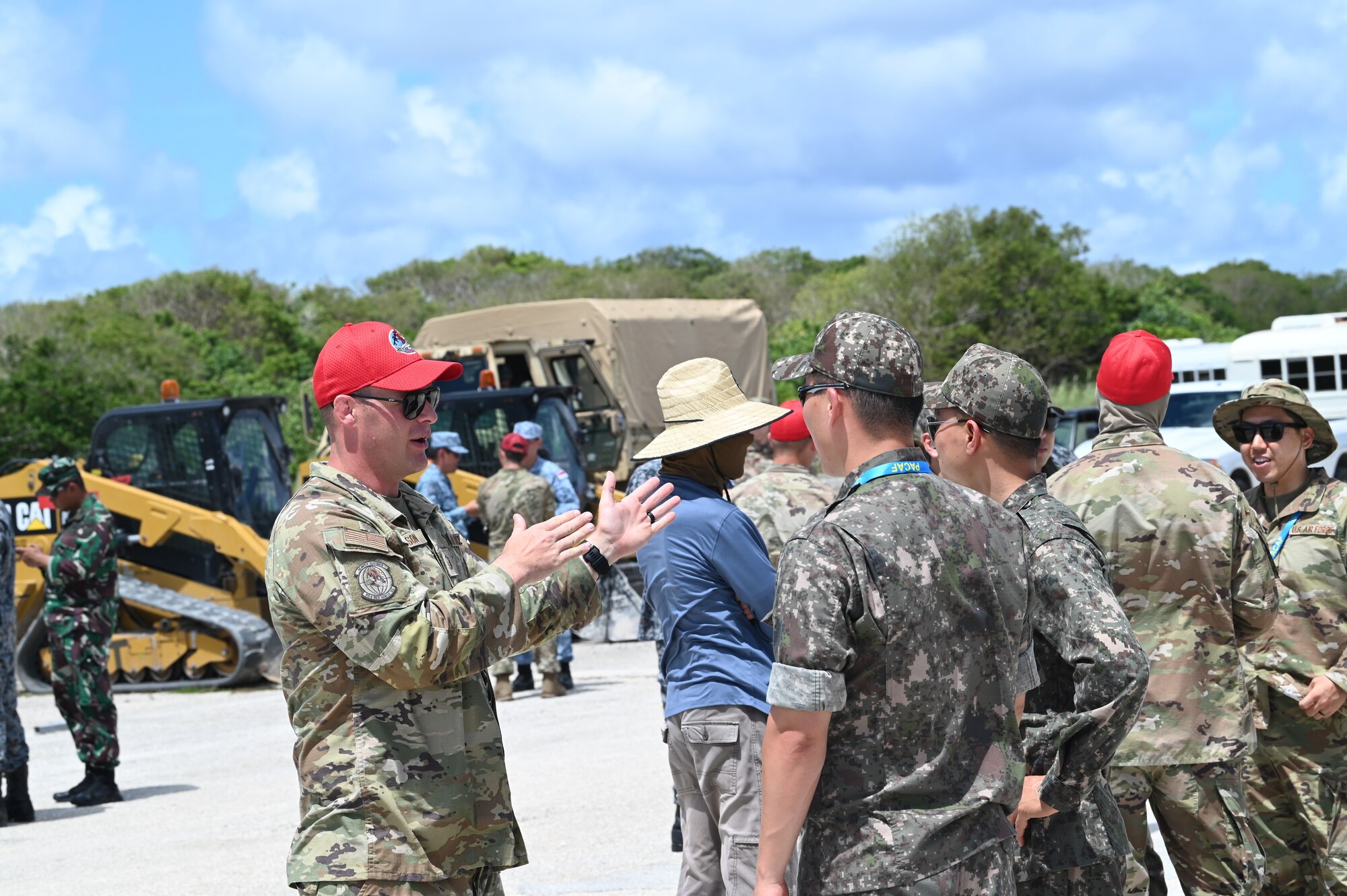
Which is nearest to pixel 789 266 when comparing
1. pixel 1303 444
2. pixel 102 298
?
pixel 102 298

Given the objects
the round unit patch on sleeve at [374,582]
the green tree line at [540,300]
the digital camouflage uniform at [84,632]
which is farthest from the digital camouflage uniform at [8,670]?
the green tree line at [540,300]

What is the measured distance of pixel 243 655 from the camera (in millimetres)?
12117

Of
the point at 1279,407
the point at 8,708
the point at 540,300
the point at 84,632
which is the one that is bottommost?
the point at 8,708

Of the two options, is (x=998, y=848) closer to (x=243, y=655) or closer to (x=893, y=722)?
(x=893, y=722)

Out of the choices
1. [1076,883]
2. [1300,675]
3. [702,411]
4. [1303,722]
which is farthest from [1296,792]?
[702,411]

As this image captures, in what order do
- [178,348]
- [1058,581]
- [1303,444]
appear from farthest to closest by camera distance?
1. [178,348]
2. [1303,444]
3. [1058,581]

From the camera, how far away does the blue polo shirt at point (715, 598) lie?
3.96 meters

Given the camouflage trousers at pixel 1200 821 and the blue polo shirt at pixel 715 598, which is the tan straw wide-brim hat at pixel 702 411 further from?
the camouflage trousers at pixel 1200 821

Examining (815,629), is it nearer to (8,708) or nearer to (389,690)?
(389,690)

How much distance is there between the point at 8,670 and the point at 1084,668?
6.75 m

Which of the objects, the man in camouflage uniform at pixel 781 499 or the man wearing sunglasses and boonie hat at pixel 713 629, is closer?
the man wearing sunglasses and boonie hat at pixel 713 629

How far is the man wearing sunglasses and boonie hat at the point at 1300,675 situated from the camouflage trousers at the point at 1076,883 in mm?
1879

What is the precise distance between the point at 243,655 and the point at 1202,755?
9664 mm

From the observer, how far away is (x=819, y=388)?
118 inches
